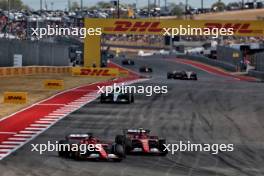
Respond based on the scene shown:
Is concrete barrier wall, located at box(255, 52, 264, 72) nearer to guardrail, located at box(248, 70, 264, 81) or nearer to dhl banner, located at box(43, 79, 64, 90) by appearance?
guardrail, located at box(248, 70, 264, 81)

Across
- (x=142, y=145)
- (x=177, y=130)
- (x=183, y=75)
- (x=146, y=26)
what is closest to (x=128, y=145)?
(x=142, y=145)

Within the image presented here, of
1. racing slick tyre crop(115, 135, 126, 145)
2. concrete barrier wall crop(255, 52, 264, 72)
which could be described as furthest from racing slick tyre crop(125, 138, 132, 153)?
concrete barrier wall crop(255, 52, 264, 72)

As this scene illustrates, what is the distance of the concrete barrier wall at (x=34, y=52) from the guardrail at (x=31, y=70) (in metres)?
0.76

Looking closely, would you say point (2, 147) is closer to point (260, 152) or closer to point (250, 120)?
point (260, 152)

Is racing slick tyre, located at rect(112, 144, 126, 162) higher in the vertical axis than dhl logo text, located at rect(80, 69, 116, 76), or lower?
higher

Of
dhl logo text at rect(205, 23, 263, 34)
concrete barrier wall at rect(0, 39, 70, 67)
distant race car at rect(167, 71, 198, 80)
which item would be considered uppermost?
dhl logo text at rect(205, 23, 263, 34)

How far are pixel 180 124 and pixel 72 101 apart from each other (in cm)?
1203

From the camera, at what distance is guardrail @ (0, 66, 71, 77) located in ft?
231

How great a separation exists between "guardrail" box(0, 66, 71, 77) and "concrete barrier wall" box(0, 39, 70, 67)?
0.76m

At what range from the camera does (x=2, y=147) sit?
2777 cm

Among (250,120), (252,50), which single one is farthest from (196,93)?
(252,50)

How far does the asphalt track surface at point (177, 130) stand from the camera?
2320cm

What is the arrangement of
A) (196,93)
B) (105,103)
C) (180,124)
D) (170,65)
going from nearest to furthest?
(180,124) → (105,103) → (196,93) → (170,65)

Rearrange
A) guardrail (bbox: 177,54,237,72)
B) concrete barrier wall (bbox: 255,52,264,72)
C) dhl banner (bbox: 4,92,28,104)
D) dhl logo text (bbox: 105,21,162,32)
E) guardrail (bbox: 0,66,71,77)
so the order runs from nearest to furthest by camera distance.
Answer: dhl banner (bbox: 4,92,28,104) < guardrail (bbox: 0,66,71,77) < dhl logo text (bbox: 105,21,162,32) < concrete barrier wall (bbox: 255,52,264,72) < guardrail (bbox: 177,54,237,72)
